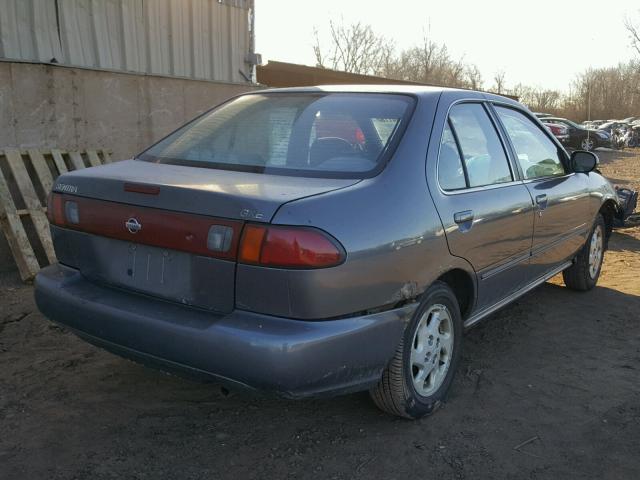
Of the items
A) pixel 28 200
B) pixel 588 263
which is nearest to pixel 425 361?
pixel 588 263

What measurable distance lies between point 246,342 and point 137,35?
20.6 ft

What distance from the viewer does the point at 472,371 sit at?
3688 millimetres

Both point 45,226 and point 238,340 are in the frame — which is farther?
point 45,226

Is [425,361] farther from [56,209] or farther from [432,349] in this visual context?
[56,209]

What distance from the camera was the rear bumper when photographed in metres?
2.31

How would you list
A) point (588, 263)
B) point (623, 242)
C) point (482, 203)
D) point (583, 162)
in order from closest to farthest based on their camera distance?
point (482, 203)
point (583, 162)
point (588, 263)
point (623, 242)

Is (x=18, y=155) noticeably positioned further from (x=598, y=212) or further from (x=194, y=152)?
(x=598, y=212)

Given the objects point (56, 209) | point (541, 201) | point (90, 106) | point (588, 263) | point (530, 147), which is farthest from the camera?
point (90, 106)

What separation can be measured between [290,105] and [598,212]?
10.3 ft

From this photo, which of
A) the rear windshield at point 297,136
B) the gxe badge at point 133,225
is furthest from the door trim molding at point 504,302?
the gxe badge at point 133,225

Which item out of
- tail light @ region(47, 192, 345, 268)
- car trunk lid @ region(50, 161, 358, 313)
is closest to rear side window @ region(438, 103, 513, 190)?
car trunk lid @ region(50, 161, 358, 313)

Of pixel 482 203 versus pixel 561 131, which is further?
pixel 561 131

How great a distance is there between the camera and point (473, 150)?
3.45 m

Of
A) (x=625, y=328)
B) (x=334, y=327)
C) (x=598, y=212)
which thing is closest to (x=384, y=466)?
(x=334, y=327)
